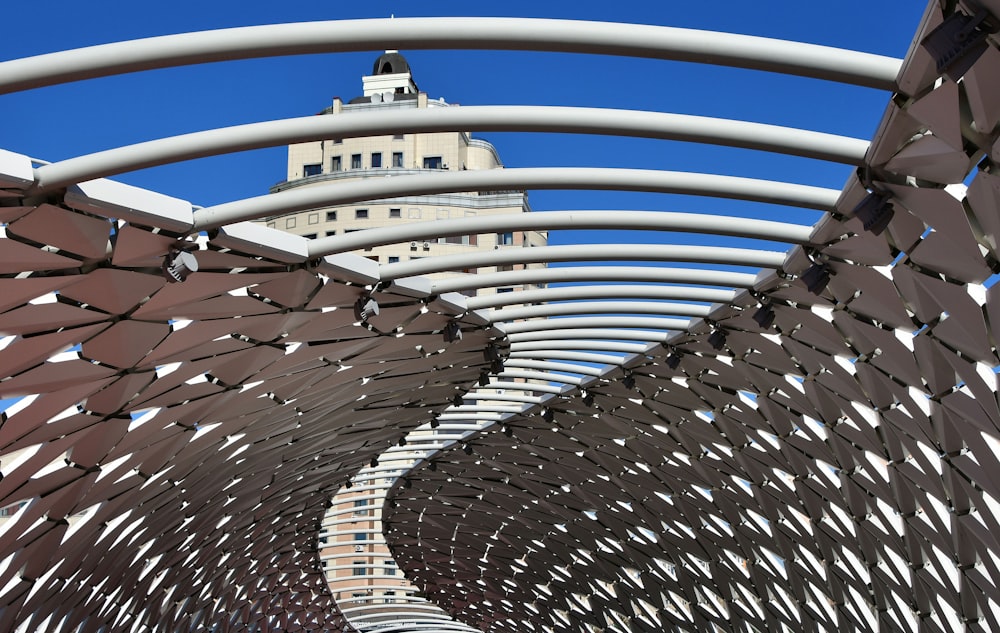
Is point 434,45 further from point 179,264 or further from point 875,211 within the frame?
point 875,211

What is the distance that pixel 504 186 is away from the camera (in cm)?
1734

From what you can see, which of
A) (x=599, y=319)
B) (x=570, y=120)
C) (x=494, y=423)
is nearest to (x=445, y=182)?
(x=570, y=120)

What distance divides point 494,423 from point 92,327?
29.5 meters

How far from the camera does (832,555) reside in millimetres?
40188

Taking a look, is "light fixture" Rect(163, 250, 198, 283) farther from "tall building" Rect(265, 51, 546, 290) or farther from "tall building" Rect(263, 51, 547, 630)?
"tall building" Rect(265, 51, 546, 290)

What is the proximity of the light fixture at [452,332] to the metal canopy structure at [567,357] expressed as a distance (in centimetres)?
8

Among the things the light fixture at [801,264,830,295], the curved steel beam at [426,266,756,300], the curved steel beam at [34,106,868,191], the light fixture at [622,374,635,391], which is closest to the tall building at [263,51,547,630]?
the light fixture at [622,374,635,391]

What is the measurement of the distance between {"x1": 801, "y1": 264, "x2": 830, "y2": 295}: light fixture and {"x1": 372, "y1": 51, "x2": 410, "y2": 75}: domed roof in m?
98.4

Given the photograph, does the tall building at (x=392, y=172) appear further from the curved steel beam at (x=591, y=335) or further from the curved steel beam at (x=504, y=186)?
the curved steel beam at (x=504, y=186)

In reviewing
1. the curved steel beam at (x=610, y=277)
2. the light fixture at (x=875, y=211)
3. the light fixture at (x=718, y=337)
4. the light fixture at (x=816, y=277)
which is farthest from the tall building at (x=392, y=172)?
the light fixture at (x=875, y=211)

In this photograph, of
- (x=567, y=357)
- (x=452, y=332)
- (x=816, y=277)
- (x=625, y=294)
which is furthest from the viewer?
(x=567, y=357)

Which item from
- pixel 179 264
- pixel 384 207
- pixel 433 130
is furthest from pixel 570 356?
pixel 384 207

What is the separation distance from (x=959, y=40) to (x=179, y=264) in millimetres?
12469

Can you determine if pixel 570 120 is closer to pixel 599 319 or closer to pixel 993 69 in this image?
pixel 993 69
